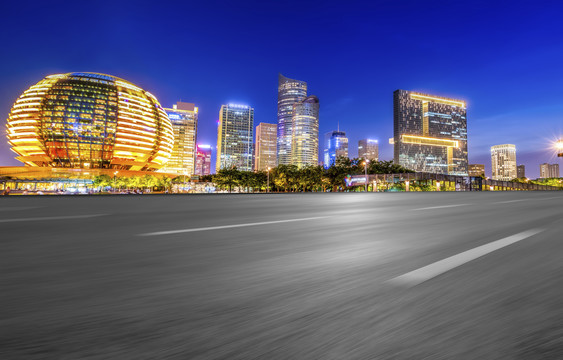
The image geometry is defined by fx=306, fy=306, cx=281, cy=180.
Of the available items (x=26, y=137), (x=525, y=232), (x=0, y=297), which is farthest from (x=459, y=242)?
(x=26, y=137)

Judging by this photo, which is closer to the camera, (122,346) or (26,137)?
(122,346)

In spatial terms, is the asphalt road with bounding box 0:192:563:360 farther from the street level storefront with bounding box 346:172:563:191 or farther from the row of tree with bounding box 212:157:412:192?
the row of tree with bounding box 212:157:412:192

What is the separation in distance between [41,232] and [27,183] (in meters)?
111

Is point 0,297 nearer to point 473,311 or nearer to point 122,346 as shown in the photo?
point 122,346

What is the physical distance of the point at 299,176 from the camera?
7825 centimetres

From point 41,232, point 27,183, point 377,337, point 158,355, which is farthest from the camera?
point 27,183

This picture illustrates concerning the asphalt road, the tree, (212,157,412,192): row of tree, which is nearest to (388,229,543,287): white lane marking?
the asphalt road

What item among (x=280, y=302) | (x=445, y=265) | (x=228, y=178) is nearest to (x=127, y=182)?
(x=228, y=178)

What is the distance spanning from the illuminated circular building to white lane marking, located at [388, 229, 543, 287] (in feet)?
384

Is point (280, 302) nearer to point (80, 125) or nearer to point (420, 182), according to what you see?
point (420, 182)

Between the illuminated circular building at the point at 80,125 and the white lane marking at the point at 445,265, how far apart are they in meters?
117

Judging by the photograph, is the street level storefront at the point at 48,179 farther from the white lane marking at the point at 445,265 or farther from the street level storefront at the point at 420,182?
the white lane marking at the point at 445,265

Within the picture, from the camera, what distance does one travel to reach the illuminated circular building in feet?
327

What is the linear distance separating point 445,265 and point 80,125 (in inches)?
4808
